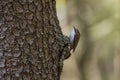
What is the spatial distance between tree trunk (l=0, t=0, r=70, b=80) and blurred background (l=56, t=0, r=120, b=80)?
6094mm

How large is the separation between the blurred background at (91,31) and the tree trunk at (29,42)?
20.0 ft

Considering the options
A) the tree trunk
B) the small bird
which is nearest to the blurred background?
the small bird

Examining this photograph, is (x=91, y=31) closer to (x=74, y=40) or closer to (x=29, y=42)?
(x=74, y=40)

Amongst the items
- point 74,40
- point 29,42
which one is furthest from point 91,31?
point 29,42

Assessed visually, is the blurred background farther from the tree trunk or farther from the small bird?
the tree trunk

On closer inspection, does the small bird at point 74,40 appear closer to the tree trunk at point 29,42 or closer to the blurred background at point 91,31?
the tree trunk at point 29,42

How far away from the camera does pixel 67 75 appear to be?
30.6 ft

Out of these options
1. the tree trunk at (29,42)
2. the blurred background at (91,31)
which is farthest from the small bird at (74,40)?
the blurred background at (91,31)

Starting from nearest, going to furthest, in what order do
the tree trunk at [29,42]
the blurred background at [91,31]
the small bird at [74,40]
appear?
the tree trunk at [29,42] → the small bird at [74,40] → the blurred background at [91,31]

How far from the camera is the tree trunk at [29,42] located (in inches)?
62.4

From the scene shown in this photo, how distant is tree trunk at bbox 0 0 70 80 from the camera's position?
158cm

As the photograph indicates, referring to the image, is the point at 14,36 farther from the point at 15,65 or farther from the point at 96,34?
the point at 96,34

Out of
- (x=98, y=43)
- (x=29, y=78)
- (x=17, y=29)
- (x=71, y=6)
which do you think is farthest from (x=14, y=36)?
(x=98, y=43)

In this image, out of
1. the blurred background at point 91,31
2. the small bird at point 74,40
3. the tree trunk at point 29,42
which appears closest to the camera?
the tree trunk at point 29,42
